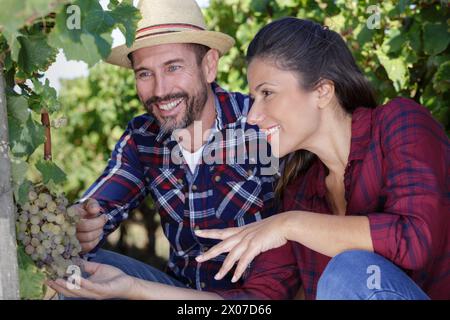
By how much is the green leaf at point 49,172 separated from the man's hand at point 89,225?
0.52 metres

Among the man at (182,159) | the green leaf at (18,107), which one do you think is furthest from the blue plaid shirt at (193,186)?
the green leaf at (18,107)

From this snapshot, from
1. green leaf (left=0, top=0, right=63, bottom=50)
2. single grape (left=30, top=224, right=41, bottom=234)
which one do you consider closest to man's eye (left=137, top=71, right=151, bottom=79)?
single grape (left=30, top=224, right=41, bottom=234)

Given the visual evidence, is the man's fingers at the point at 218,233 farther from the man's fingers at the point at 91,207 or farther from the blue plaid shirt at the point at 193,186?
the blue plaid shirt at the point at 193,186

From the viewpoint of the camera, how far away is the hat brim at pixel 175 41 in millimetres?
3201

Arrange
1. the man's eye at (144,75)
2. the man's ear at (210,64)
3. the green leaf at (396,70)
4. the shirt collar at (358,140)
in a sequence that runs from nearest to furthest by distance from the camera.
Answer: the shirt collar at (358,140) → the man's eye at (144,75) → the man's ear at (210,64) → the green leaf at (396,70)

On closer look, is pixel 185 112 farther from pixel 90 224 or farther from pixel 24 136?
pixel 24 136

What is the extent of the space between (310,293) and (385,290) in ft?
2.37

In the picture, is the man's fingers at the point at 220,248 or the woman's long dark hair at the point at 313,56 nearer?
the man's fingers at the point at 220,248

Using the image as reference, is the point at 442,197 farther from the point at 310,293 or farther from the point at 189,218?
the point at 189,218

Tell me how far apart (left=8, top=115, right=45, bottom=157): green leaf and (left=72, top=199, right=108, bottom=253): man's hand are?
661 mm

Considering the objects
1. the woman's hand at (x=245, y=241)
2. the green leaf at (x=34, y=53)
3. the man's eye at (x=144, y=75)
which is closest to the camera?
the green leaf at (x=34, y=53)

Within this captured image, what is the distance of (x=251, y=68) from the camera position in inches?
110

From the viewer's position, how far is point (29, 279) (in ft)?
6.63
